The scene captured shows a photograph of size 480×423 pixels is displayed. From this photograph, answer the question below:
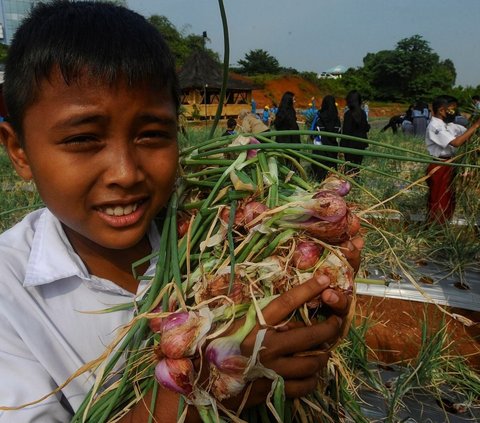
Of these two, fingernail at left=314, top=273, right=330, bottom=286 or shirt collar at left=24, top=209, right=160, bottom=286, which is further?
shirt collar at left=24, top=209, right=160, bottom=286

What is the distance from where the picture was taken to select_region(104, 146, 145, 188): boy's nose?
2.16 feet

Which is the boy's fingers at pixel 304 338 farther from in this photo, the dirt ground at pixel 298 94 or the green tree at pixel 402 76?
the green tree at pixel 402 76

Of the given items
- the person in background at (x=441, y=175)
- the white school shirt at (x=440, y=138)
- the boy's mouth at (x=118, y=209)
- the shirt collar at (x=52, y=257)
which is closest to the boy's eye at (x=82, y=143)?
the boy's mouth at (x=118, y=209)

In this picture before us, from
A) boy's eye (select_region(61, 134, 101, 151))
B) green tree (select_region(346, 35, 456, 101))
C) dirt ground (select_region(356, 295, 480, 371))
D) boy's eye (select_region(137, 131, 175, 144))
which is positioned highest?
green tree (select_region(346, 35, 456, 101))

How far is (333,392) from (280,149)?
0.50 metres

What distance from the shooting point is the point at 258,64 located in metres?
45.6

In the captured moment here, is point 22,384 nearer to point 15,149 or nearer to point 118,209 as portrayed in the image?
point 118,209

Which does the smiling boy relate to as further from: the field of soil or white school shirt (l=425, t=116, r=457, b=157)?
white school shirt (l=425, t=116, r=457, b=157)

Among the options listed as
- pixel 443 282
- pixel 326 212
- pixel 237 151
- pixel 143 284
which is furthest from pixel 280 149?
pixel 443 282

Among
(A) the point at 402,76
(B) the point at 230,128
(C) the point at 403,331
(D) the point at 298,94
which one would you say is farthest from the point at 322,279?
(A) the point at 402,76

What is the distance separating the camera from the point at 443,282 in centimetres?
299

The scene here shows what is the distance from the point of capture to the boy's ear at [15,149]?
76cm

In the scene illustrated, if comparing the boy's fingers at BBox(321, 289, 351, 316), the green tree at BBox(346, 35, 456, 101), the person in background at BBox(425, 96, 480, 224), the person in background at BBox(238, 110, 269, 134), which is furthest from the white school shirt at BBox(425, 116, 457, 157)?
the green tree at BBox(346, 35, 456, 101)

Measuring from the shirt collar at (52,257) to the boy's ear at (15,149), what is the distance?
102mm
